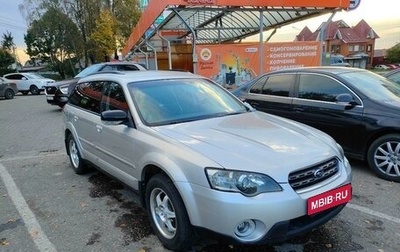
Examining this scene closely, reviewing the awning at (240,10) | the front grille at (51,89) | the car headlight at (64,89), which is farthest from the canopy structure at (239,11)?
the front grille at (51,89)

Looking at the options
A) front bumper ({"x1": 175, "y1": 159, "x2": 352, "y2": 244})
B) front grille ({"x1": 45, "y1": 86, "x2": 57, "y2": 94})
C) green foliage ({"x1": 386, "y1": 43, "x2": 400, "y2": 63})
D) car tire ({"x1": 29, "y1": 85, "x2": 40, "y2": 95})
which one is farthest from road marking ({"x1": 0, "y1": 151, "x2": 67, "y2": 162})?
green foliage ({"x1": 386, "y1": 43, "x2": 400, "y2": 63})

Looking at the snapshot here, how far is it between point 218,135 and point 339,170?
3.70 ft

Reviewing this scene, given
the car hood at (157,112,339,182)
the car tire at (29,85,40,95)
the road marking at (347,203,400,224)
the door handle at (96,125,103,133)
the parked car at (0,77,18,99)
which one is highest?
the car hood at (157,112,339,182)

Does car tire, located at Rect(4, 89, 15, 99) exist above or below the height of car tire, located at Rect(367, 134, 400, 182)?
below

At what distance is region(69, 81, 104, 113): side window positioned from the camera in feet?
15.0

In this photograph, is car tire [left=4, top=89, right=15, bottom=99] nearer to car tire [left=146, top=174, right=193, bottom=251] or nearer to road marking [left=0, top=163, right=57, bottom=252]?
road marking [left=0, top=163, right=57, bottom=252]

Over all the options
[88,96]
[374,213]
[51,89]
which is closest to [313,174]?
[374,213]

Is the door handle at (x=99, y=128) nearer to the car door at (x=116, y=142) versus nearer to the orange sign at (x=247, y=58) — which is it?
the car door at (x=116, y=142)

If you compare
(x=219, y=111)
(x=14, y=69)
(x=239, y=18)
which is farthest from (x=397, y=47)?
(x=219, y=111)

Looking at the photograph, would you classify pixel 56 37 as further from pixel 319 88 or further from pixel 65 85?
pixel 319 88

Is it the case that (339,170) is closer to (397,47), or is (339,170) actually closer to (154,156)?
(154,156)

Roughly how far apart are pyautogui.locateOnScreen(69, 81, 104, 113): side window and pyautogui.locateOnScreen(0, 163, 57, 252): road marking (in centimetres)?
148

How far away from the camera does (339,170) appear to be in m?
3.07

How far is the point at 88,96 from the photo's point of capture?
4.92 metres
